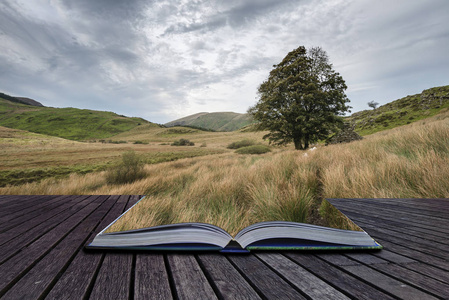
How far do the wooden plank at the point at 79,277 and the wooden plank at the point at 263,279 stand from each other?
2.39 ft

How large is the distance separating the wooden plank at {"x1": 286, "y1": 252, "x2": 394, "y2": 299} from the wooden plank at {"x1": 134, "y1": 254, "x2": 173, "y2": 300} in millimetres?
725

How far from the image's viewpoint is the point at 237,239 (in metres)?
1.33

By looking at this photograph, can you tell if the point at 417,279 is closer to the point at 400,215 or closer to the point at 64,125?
the point at 400,215

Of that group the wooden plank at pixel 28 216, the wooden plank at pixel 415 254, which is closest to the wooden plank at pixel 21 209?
the wooden plank at pixel 28 216

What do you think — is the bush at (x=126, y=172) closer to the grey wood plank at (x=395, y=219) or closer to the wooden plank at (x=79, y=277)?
the wooden plank at (x=79, y=277)

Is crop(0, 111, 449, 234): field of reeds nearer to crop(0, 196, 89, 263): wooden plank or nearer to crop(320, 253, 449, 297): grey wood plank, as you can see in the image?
crop(0, 196, 89, 263): wooden plank

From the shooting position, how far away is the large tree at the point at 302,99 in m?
12.6

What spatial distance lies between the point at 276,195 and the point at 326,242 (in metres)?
2.17

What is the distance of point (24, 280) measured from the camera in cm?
91

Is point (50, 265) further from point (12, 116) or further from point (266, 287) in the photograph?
point (12, 116)

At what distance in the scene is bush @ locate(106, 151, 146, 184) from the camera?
21.7 ft

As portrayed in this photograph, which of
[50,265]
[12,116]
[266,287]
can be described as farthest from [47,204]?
[12,116]

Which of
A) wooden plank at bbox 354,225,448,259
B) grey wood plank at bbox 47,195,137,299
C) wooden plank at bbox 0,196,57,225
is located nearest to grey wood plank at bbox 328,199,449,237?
wooden plank at bbox 354,225,448,259

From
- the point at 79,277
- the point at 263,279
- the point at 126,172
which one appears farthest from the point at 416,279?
the point at 126,172
